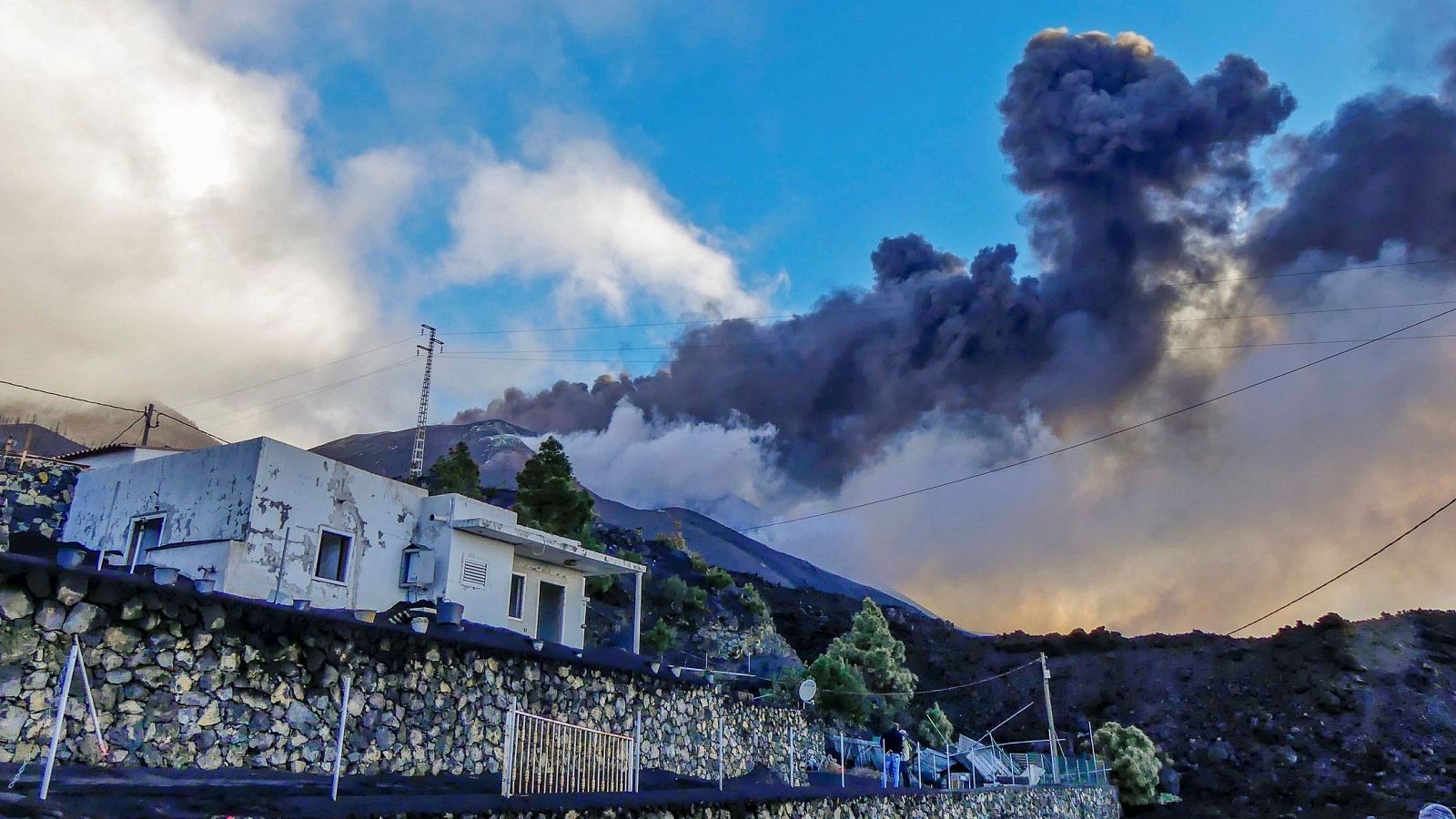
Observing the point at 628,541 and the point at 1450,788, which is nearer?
the point at 1450,788

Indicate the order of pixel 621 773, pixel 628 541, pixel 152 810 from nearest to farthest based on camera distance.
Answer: pixel 152 810
pixel 621 773
pixel 628 541

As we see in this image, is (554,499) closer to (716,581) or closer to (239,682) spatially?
(716,581)

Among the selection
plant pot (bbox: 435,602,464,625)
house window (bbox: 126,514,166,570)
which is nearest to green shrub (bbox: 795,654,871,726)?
plant pot (bbox: 435,602,464,625)

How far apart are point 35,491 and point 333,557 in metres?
14.7

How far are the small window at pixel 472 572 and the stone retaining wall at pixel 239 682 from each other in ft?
24.9

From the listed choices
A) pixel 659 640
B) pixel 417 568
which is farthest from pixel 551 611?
pixel 659 640

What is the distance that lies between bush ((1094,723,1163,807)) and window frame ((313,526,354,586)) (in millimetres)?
32060

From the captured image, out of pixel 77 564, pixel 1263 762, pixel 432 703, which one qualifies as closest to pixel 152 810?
pixel 77 564

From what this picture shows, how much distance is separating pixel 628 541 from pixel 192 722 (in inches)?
1914

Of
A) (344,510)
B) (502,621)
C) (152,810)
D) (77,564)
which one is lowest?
(152,810)

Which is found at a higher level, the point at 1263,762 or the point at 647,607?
the point at 647,607

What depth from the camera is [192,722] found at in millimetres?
9820

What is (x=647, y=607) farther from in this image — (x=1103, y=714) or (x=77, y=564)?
Result: (x=77, y=564)

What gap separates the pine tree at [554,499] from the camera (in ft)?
140
